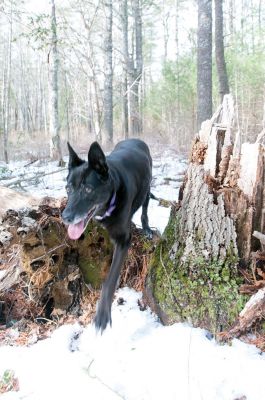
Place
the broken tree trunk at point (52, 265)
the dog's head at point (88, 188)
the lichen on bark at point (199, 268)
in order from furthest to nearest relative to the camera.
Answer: the broken tree trunk at point (52, 265), the lichen on bark at point (199, 268), the dog's head at point (88, 188)

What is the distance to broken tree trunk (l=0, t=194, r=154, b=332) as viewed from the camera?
3.56 m

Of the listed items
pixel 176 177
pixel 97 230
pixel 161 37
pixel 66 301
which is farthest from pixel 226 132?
pixel 161 37

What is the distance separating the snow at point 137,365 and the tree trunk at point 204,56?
7568 mm

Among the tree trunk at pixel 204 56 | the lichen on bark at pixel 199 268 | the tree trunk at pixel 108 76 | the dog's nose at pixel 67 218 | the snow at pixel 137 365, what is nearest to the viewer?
the snow at pixel 137 365

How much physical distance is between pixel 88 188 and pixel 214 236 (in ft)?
3.41

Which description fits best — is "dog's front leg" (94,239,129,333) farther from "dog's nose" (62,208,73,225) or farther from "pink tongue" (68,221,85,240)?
"dog's nose" (62,208,73,225)

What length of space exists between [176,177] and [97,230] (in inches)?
170

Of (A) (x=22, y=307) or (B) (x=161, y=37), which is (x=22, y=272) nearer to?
(A) (x=22, y=307)

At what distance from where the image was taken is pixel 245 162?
295cm

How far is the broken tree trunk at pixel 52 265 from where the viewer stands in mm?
3561

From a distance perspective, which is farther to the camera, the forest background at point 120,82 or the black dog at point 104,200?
the forest background at point 120,82

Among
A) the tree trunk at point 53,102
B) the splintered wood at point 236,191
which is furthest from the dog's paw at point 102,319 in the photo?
the tree trunk at point 53,102

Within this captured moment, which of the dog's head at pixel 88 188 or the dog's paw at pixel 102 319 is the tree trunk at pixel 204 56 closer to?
the dog's head at pixel 88 188

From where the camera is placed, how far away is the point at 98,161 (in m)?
2.86
